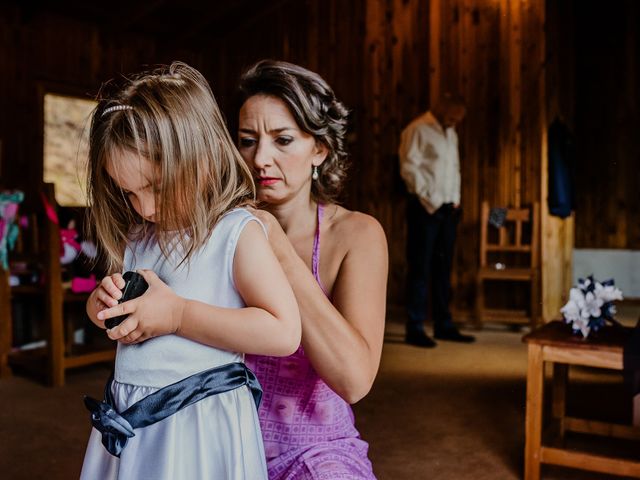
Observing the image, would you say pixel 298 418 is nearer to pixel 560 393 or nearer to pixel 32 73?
pixel 560 393

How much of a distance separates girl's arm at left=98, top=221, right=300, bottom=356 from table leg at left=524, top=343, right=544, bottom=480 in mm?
1625

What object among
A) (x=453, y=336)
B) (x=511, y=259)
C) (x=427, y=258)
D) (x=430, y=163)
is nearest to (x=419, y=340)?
(x=453, y=336)

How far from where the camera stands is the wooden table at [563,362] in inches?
84.1

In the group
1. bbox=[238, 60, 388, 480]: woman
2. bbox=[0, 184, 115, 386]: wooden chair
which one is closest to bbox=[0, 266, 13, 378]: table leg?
bbox=[0, 184, 115, 386]: wooden chair

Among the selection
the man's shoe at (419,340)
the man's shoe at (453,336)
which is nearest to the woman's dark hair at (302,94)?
the man's shoe at (419,340)

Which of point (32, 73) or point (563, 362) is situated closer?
point (563, 362)

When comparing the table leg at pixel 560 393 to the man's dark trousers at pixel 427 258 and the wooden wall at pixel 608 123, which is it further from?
the wooden wall at pixel 608 123

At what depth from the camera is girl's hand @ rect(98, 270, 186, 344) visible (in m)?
0.77

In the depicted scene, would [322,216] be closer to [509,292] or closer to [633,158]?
[509,292]

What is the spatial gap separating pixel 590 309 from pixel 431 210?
8.59ft

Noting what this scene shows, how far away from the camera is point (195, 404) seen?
82 cm

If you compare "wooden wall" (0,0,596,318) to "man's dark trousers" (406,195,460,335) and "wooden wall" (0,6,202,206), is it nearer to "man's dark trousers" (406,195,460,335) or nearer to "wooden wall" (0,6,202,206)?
"wooden wall" (0,6,202,206)

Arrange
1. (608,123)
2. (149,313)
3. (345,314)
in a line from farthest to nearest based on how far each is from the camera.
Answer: (608,123), (345,314), (149,313)

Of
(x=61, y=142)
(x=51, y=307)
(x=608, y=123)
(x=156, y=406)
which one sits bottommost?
(x=51, y=307)
